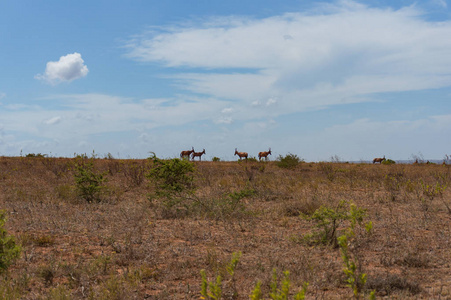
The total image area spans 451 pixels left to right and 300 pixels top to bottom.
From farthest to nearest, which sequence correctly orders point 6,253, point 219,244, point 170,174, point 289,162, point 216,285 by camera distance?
point 289,162 < point 170,174 < point 219,244 < point 6,253 < point 216,285

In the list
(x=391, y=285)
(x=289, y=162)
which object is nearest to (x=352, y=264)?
(x=391, y=285)

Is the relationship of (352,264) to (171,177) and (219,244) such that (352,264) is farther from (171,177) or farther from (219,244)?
(171,177)

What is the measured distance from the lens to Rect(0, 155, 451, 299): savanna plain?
4781mm

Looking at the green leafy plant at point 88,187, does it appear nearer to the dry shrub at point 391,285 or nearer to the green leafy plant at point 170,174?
the green leafy plant at point 170,174

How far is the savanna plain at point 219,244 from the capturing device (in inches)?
188

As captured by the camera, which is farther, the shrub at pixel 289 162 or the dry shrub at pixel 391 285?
the shrub at pixel 289 162

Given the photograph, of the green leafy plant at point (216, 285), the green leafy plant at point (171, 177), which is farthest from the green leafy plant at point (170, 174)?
the green leafy plant at point (216, 285)

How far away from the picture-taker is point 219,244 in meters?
7.05

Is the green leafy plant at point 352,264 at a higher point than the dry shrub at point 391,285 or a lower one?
higher

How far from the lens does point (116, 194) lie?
504 inches

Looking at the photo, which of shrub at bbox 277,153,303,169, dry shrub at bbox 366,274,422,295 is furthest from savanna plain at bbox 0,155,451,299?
shrub at bbox 277,153,303,169

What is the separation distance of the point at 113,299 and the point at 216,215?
5012mm

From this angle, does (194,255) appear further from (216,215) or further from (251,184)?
(251,184)

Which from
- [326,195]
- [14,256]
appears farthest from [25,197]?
Result: [326,195]
